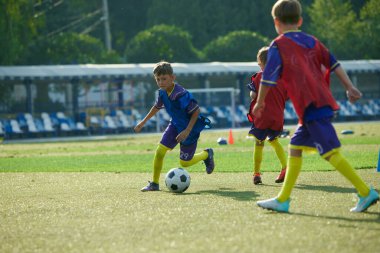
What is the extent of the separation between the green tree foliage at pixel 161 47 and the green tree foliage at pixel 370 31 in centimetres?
1029

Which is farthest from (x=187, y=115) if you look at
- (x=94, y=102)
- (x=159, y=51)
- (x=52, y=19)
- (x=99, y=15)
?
(x=99, y=15)

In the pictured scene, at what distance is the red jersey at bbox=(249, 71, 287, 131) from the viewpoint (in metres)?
11.6

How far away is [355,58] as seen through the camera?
5347 cm

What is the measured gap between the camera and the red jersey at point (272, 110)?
38.0ft

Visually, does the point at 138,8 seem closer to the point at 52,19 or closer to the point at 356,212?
the point at 52,19

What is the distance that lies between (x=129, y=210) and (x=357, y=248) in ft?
10.8

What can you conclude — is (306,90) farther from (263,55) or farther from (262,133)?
(262,133)

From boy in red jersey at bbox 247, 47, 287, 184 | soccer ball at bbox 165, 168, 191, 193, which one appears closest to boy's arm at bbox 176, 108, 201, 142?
soccer ball at bbox 165, 168, 191, 193

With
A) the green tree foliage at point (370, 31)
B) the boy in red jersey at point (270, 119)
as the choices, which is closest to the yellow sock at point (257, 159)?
the boy in red jersey at point (270, 119)

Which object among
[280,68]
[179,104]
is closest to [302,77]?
[280,68]

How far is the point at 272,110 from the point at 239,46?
4033 cm

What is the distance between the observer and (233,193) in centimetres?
1023

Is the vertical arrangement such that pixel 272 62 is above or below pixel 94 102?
above

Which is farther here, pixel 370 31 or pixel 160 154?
pixel 370 31
